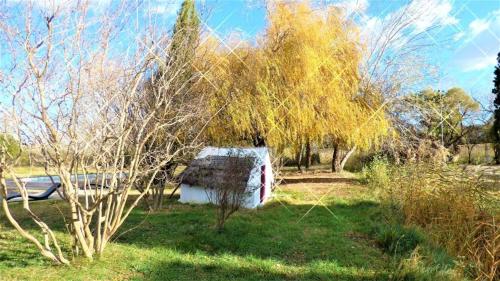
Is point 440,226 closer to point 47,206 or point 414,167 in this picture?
point 414,167

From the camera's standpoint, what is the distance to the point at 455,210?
19.5 ft

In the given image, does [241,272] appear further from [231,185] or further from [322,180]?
[322,180]

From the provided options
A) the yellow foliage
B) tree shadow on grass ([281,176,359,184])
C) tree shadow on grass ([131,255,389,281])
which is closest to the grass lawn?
tree shadow on grass ([131,255,389,281])

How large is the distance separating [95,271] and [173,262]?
37.2 inches

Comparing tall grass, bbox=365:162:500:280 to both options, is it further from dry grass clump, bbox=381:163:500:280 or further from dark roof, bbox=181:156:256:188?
dark roof, bbox=181:156:256:188

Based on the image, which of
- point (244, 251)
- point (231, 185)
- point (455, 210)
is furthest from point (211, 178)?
point (455, 210)

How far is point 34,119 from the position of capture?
4.36 m

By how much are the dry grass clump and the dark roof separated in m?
3.03

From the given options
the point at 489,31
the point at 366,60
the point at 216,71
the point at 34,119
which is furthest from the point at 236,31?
the point at 34,119

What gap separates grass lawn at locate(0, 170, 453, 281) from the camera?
4586mm

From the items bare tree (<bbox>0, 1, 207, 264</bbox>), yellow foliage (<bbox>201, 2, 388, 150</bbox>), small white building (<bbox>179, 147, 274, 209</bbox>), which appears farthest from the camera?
yellow foliage (<bbox>201, 2, 388, 150</bbox>)

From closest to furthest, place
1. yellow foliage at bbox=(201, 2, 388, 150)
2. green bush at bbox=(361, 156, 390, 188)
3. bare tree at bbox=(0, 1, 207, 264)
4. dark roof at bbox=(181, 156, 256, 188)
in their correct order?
bare tree at bbox=(0, 1, 207, 264), dark roof at bbox=(181, 156, 256, 188), green bush at bbox=(361, 156, 390, 188), yellow foliage at bbox=(201, 2, 388, 150)

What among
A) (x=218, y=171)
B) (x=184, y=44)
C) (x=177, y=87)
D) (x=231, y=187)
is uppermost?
(x=184, y=44)

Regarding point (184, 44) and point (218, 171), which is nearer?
point (184, 44)
